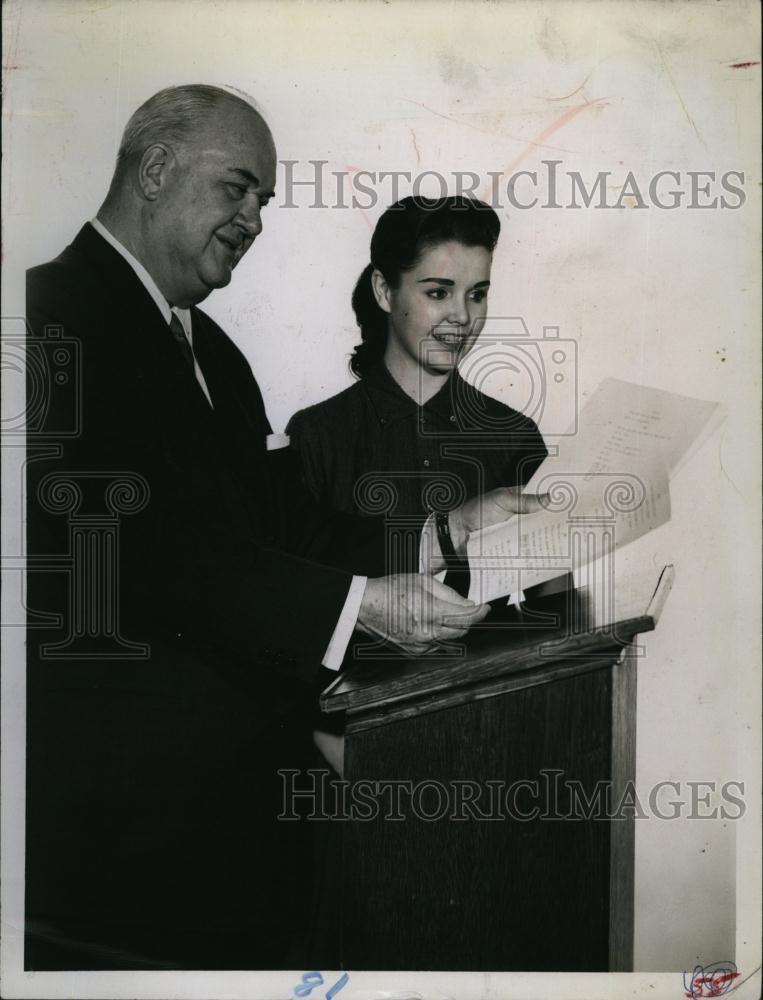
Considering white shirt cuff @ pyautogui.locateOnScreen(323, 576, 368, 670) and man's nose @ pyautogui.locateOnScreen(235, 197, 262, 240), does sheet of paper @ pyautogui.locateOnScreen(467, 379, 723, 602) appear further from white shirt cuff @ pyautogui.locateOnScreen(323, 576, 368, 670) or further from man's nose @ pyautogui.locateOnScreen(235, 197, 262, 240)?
man's nose @ pyautogui.locateOnScreen(235, 197, 262, 240)

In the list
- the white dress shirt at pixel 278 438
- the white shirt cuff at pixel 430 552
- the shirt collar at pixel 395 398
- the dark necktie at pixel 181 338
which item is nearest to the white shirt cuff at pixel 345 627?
the white dress shirt at pixel 278 438

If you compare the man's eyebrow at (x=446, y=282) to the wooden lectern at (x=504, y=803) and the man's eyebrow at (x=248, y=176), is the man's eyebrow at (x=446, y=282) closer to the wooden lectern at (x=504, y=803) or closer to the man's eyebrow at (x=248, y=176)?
the man's eyebrow at (x=248, y=176)

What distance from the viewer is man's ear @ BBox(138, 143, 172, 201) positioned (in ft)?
5.35

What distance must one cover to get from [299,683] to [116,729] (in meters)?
0.30

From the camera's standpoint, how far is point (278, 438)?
1653 mm

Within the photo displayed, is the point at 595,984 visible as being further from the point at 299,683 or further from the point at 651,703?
the point at 299,683

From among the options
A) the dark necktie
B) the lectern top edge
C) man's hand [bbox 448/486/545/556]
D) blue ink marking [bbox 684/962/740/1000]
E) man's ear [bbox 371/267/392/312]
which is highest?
man's ear [bbox 371/267/392/312]

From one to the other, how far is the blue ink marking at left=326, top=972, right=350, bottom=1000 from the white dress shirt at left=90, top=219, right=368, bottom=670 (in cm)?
50

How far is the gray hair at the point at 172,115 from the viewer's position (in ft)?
5.37

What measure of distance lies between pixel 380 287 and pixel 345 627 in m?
0.54

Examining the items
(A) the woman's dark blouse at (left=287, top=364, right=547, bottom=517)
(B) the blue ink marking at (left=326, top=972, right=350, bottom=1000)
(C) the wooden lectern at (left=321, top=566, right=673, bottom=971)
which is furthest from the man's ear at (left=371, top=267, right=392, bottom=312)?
(B) the blue ink marking at (left=326, top=972, right=350, bottom=1000)

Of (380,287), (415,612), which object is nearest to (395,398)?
(380,287)

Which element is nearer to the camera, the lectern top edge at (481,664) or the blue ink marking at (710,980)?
the lectern top edge at (481,664)

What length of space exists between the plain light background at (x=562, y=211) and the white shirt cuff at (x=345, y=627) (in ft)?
1.02
